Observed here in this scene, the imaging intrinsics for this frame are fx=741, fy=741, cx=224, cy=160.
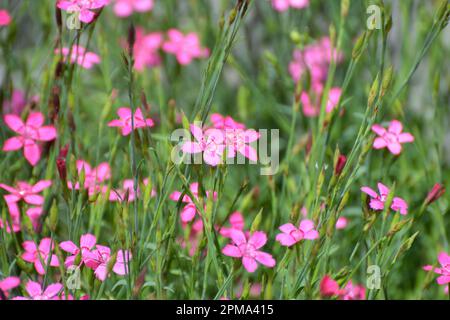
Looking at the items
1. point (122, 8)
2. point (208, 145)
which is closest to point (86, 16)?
point (208, 145)

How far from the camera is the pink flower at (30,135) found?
1.25 metres

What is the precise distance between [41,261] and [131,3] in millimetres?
1086

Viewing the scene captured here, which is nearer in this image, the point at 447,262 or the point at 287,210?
the point at 447,262

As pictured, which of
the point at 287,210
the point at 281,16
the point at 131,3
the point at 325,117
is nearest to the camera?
the point at 325,117

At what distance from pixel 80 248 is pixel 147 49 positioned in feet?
3.54

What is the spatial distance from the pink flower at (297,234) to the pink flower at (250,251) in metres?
0.05

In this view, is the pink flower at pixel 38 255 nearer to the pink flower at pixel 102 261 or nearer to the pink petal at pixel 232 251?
Answer: the pink flower at pixel 102 261

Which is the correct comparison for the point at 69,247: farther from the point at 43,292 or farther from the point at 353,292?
the point at 353,292

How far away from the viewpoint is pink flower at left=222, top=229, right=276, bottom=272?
107cm

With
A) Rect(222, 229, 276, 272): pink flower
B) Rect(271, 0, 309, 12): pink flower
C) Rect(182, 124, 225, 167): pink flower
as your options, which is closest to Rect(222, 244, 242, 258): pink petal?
Rect(222, 229, 276, 272): pink flower

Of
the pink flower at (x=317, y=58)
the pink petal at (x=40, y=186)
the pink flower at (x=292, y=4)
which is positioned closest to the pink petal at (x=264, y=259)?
the pink petal at (x=40, y=186)
